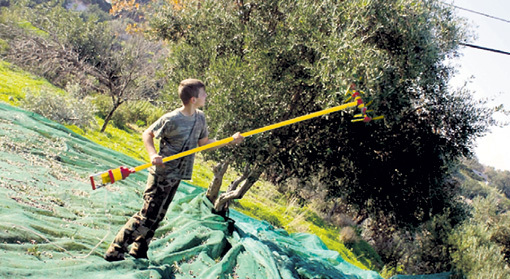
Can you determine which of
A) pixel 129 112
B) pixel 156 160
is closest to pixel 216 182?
pixel 156 160

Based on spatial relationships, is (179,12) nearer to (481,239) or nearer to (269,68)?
(269,68)

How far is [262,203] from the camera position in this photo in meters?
16.9

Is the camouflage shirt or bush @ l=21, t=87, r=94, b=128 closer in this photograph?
the camouflage shirt

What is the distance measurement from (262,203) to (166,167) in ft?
40.4

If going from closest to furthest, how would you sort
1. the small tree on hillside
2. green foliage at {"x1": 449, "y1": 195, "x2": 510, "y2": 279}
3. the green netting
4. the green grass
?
the green netting < green foliage at {"x1": 449, "y1": 195, "x2": 510, "y2": 279} < the green grass < the small tree on hillside

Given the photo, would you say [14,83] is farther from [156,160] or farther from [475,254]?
[475,254]

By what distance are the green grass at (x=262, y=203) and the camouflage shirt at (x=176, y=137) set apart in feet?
28.8

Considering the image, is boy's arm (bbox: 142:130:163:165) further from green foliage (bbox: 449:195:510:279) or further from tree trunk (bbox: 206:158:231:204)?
green foliage (bbox: 449:195:510:279)

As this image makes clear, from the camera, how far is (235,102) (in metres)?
6.95

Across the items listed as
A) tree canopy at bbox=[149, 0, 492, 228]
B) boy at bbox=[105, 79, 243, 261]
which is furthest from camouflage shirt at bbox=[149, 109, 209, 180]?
tree canopy at bbox=[149, 0, 492, 228]

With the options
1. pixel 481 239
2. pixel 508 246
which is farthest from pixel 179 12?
pixel 508 246

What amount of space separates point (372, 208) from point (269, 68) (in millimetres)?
4323

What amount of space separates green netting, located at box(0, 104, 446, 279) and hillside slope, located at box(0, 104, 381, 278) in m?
0.02

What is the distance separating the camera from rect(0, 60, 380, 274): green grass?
14664 mm
